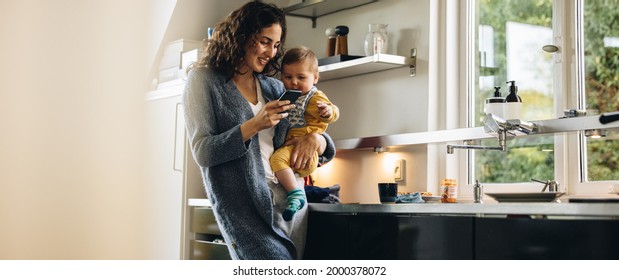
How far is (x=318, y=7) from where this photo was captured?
350cm

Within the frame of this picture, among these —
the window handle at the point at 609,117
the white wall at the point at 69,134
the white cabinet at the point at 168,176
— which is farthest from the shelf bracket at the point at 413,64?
the white wall at the point at 69,134

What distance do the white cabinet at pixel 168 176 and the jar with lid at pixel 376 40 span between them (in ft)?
3.31

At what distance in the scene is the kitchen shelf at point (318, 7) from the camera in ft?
11.1

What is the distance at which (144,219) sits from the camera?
407 cm

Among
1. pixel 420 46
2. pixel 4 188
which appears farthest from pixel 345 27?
pixel 4 188

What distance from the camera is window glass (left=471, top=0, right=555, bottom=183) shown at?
273 cm

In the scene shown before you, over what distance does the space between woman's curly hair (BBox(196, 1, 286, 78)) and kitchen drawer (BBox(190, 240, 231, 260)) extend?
1295 millimetres

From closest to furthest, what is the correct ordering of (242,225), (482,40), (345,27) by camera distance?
(242,225)
(482,40)
(345,27)

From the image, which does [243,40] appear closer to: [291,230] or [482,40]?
[291,230]

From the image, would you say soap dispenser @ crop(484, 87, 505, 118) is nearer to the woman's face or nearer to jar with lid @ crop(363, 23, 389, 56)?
jar with lid @ crop(363, 23, 389, 56)

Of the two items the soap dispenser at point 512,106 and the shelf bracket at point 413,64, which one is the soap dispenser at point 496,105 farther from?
the shelf bracket at point 413,64

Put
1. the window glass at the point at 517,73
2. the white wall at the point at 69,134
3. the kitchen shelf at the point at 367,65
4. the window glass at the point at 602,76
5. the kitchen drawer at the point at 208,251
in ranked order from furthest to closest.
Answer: the white wall at the point at 69,134 < the kitchen drawer at the point at 208,251 < the kitchen shelf at the point at 367,65 < the window glass at the point at 517,73 < the window glass at the point at 602,76

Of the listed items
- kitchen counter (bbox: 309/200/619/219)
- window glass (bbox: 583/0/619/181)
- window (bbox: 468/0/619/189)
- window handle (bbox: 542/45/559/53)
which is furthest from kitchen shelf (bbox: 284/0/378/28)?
kitchen counter (bbox: 309/200/619/219)

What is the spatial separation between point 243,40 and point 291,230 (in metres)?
0.54
